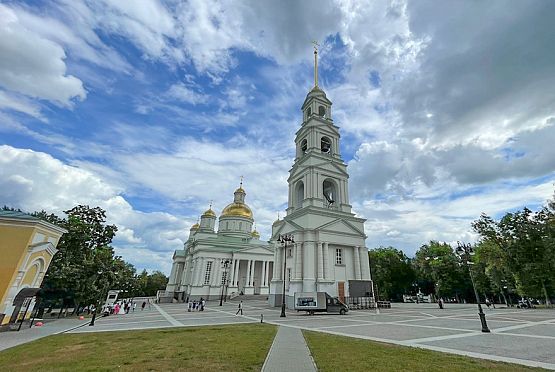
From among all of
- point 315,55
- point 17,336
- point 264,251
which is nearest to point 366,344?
point 17,336

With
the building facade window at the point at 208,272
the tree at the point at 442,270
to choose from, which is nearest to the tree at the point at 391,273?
the tree at the point at 442,270

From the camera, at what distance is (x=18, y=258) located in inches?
652

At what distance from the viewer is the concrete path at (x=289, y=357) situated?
22.4 feet

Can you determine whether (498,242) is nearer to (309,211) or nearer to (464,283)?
(464,283)

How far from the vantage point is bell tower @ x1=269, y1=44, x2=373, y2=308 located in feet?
96.7

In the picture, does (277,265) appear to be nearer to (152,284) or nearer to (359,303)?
(359,303)

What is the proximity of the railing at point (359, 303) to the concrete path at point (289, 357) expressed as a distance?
20.4 m

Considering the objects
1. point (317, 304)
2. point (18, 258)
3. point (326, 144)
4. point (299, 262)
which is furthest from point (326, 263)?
point (18, 258)

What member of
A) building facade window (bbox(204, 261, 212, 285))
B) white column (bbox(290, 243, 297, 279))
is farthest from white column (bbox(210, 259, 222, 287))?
white column (bbox(290, 243, 297, 279))

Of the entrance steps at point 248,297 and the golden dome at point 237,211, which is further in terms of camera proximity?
the golden dome at point 237,211

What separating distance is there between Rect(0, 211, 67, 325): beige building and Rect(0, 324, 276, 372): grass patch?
813 cm

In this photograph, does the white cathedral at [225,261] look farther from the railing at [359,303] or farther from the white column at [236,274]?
the railing at [359,303]

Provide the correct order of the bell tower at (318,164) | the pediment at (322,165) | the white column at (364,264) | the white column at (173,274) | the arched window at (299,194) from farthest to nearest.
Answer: the white column at (173,274) < the arched window at (299,194) < the pediment at (322,165) < the bell tower at (318,164) < the white column at (364,264)

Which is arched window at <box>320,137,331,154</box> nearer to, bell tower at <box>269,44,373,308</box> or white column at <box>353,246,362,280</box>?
bell tower at <box>269,44,373,308</box>
